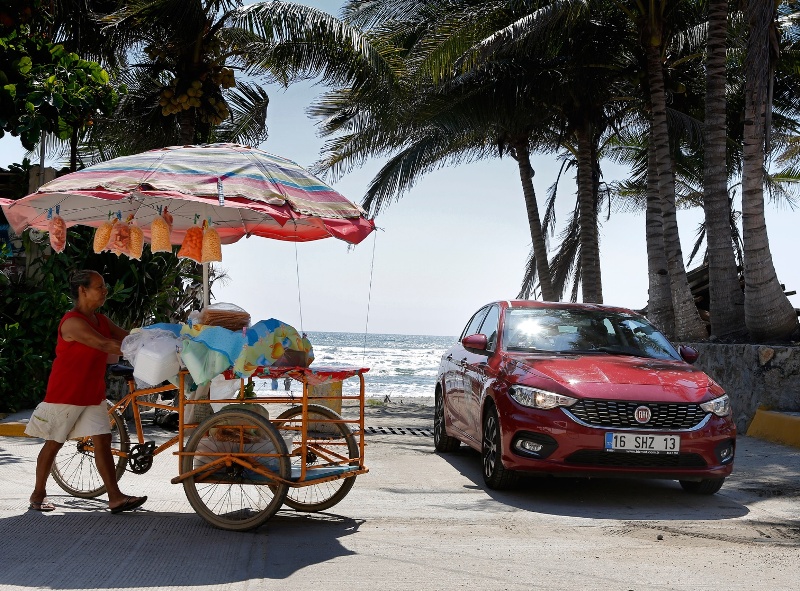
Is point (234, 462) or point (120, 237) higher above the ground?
point (120, 237)

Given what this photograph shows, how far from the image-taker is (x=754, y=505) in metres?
7.82

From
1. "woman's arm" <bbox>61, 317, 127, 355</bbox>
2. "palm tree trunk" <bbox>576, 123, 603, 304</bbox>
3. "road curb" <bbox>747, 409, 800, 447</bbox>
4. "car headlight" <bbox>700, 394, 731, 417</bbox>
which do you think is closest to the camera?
"woman's arm" <bbox>61, 317, 127, 355</bbox>

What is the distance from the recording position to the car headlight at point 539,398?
7.52 meters

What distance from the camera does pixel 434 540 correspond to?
6.19 m

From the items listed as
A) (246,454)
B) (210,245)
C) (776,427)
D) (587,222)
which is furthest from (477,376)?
(587,222)

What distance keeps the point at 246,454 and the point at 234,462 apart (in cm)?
12

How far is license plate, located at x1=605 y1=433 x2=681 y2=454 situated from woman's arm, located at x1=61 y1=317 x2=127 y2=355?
370 cm

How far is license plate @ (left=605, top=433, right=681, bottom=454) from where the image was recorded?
739cm

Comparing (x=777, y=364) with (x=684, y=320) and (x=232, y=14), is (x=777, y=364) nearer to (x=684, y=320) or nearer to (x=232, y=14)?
(x=684, y=320)

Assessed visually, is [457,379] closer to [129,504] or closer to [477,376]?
[477,376]

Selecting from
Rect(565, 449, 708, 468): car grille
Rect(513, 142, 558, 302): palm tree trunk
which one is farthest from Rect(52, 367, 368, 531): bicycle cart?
Rect(513, 142, 558, 302): palm tree trunk

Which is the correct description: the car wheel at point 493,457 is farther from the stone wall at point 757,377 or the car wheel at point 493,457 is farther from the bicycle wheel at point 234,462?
the stone wall at point 757,377

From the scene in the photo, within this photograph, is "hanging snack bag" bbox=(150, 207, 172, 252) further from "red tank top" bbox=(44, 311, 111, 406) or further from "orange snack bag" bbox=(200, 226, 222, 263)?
"red tank top" bbox=(44, 311, 111, 406)

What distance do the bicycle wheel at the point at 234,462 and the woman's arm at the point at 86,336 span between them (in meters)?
0.85
